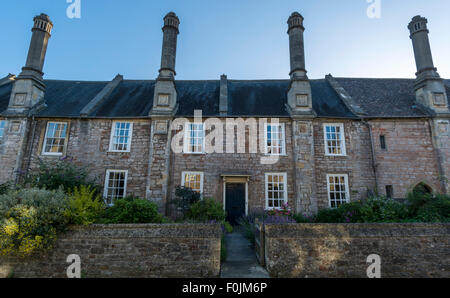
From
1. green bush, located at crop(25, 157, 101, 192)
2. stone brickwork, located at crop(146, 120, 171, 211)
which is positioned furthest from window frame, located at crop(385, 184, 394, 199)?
green bush, located at crop(25, 157, 101, 192)

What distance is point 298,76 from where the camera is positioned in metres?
15.8

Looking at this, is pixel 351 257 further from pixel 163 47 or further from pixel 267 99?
pixel 163 47

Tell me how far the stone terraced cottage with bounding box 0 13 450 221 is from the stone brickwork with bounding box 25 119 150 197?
0.06 m

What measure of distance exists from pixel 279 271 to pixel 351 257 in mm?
2120

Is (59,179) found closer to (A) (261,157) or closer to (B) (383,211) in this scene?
(A) (261,157)

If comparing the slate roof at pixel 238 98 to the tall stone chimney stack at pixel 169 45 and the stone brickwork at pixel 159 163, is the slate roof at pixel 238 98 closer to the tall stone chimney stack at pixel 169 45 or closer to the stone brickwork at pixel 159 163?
the stone brickwork at pixel 159 163

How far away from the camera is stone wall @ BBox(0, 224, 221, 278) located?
6.49 meters

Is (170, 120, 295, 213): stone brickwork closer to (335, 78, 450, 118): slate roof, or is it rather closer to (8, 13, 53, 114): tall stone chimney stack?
(335, 78, 450, 118): slate roof

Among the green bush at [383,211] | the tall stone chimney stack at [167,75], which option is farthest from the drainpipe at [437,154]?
the tall stone chimney stack at [167,75]

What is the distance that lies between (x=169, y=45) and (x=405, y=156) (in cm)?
1720

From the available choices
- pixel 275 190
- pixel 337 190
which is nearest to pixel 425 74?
pixel 337 190

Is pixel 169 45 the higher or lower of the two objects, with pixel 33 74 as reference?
higher
